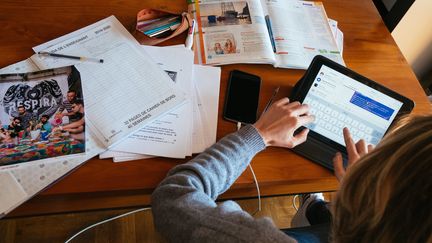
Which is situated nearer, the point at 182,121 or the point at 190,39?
the point at 182,121

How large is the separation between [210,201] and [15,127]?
397 millimetres

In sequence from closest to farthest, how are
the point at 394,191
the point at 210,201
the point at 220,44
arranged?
the point at 394,191, the point at 210,201, the point at 220,44

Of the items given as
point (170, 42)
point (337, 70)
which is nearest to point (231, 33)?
point (170, 42)

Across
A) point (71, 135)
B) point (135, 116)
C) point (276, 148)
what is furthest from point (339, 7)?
point (71, 135)

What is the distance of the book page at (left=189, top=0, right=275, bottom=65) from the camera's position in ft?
2.81

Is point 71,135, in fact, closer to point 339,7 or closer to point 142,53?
point 142,53

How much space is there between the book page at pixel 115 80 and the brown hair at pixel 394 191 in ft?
1.33

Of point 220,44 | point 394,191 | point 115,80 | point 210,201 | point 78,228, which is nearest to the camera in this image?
point 394,191

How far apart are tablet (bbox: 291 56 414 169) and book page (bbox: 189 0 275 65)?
0.13 meters

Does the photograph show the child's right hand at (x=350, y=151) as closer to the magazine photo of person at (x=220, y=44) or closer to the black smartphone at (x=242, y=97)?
the black smartphone at (x=242, y=97)

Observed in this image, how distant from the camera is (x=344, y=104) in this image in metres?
0.79

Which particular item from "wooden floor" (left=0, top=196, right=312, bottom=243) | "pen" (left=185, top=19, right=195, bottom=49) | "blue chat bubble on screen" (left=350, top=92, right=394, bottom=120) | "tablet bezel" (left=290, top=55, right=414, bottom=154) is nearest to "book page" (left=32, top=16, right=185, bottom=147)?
"pen" (left=185, top=19, right=195, bottom=49)

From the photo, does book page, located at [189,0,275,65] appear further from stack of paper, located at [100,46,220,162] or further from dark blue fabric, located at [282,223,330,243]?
dark blue fabric, located at [282,223,330,243]

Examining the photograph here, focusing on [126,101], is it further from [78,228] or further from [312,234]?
[78,228]
